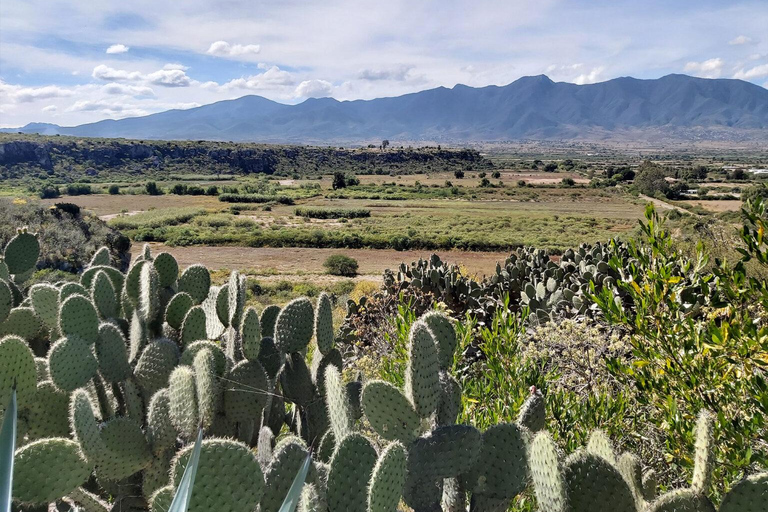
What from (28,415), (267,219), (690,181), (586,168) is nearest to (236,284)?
(28,415)

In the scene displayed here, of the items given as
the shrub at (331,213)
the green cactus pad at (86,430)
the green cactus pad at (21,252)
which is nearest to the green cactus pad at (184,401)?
the green cactus pad at (86,430)

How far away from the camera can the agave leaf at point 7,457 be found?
1373 millimetres

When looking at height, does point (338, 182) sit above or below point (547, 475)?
below

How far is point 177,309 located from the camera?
368 centimetres

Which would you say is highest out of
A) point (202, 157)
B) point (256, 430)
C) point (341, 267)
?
point (202, 157)

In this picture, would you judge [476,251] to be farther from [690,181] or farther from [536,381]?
[690,181]

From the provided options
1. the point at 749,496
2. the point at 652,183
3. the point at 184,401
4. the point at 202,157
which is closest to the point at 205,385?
the point at 184,401

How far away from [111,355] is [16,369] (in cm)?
68

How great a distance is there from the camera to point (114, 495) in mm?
2609

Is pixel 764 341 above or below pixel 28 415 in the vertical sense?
above

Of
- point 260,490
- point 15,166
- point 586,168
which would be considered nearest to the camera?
point 260,490

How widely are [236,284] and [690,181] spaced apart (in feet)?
247

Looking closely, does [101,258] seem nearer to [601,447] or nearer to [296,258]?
[601,447]

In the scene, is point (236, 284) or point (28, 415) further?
point (236, 284)
